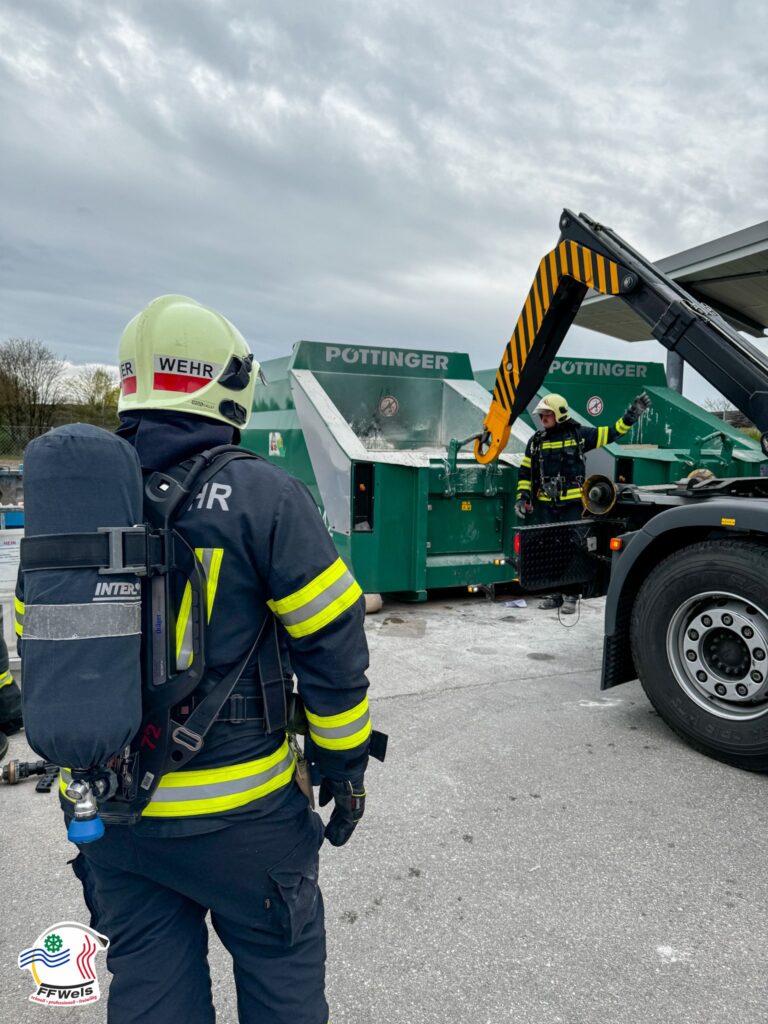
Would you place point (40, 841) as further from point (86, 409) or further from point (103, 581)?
point (86, 409)

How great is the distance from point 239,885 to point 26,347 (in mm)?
27373

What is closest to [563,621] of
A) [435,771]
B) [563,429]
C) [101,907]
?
[563,429]

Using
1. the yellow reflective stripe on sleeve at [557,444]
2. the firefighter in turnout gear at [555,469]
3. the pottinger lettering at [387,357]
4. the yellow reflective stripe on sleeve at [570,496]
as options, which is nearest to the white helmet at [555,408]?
the firefighter in turnout gear at [555,469]

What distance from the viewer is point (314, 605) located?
4.31ft

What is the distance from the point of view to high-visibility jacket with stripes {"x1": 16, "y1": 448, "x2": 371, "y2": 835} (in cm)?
128

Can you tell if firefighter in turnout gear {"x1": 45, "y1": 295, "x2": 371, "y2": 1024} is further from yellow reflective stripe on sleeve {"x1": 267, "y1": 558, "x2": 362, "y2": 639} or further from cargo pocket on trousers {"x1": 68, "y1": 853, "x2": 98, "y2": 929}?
cargo pocket on trousers {"x1": 68, "y1": 853, "x2": 98, "y2": 929}

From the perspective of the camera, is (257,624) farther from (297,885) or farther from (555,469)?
(555,469)

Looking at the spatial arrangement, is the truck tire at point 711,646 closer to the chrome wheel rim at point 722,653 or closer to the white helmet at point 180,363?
the chrome wheel rim at point 722,653

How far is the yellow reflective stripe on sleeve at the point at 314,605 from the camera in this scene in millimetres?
1307

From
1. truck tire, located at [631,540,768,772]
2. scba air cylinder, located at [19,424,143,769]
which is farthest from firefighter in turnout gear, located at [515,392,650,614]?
scba air cylinder, located at [19,424,143,769]

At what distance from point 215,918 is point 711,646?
2556mm

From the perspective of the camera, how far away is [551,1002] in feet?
5.90

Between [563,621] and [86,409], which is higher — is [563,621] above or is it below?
below

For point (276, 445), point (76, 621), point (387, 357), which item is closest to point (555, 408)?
point (387, 357)
